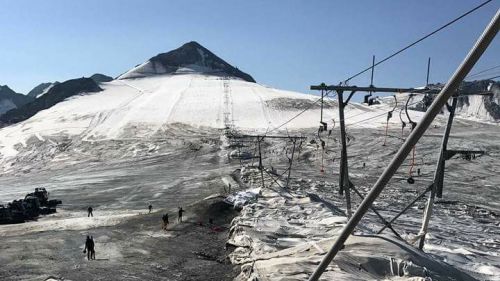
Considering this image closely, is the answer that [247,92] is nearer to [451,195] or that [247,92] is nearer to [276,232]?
[451,195]

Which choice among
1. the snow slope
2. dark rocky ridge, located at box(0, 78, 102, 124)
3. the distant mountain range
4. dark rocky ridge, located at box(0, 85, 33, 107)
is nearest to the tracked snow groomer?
the snow slope

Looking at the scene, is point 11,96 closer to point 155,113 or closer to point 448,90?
point 155,113

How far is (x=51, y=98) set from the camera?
136m

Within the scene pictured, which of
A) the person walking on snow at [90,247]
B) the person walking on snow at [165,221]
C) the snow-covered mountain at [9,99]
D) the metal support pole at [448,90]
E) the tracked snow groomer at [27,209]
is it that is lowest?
the tracked snow groomer at [27,209]

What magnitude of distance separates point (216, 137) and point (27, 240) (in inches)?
2388

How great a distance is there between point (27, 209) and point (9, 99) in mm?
171368

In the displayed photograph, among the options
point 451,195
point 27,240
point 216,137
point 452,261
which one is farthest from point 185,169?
point 452,261

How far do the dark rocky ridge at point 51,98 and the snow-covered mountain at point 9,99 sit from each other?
182 feet

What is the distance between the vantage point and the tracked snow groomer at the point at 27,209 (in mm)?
38125

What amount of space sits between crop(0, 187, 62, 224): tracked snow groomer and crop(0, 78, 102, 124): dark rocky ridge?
81749 millimetres

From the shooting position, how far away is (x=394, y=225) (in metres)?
30.5

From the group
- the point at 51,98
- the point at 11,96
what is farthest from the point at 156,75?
the point at 11,96

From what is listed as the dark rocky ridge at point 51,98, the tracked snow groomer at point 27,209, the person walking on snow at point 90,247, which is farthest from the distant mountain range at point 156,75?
the person walking on snow at point 90,247

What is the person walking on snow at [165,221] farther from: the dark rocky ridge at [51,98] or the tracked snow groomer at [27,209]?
the dark rocky ridge at [51,98]
